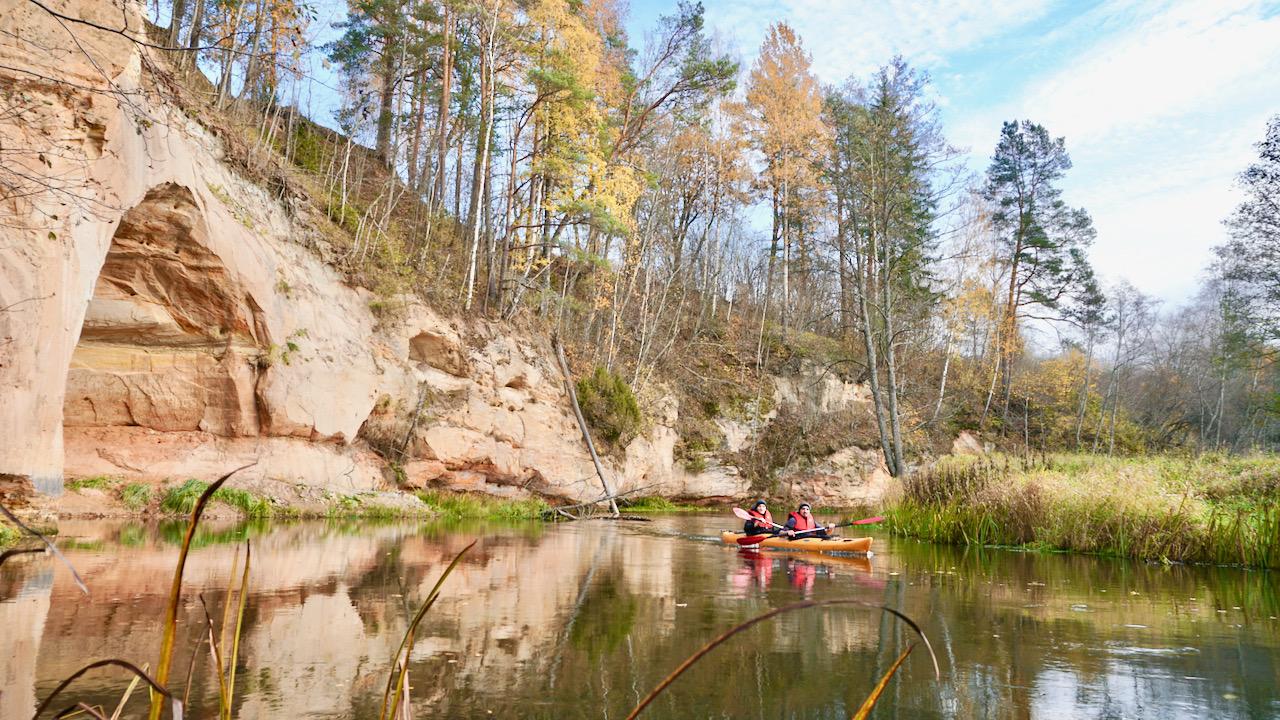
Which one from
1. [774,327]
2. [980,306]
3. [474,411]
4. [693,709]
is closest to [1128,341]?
[980,306]

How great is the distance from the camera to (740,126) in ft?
99.0

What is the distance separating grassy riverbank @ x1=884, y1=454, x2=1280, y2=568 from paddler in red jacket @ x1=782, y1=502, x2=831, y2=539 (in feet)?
8.32

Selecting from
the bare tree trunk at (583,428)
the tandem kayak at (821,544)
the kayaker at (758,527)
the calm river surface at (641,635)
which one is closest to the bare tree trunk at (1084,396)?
the bare tree trunk at (583,428)

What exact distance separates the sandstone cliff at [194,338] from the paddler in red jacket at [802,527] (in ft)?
28.3

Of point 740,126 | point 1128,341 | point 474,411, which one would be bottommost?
point 474,411

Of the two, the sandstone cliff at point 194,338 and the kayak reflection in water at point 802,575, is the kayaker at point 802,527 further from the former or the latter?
the sandstone cliff at point 194,338

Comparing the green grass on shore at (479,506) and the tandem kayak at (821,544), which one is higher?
the tandem kayak at (821,544)

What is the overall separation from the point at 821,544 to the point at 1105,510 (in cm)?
430

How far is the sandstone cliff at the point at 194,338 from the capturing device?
32.3ft

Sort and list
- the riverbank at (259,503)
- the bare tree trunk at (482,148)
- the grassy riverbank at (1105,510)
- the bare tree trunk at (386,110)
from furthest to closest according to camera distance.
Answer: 1. the bare tree trunk at (386,110)
2. the bare tree trunk at (482,148)
3. the riverbank at (259,503)
4. the grassy riverbank at (1105,510)

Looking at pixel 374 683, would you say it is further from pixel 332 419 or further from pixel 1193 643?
pixel 332 419

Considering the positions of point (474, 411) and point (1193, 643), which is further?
point (474, 411)

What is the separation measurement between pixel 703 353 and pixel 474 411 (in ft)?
42.5

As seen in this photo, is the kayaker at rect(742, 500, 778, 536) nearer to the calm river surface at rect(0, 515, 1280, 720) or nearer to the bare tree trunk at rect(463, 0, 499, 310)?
the calm river surface at rect(0, 515, 1280, 720)
